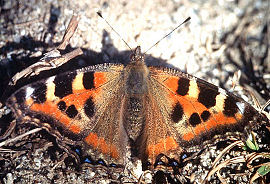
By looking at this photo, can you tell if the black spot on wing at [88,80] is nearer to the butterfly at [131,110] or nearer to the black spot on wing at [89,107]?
the butterfly at [131,110]

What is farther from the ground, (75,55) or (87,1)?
(87,1)

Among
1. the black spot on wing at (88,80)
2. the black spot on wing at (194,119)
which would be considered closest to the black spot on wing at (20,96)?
the black spot on wing at (88,80)

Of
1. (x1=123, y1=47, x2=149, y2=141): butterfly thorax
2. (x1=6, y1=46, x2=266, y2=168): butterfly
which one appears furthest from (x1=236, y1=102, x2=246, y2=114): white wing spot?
(x1=123, y1=47, x2=149, y2=141): butterfly thorax

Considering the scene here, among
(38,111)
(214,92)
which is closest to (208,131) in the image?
(214,92)

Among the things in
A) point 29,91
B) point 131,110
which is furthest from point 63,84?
point 131,110

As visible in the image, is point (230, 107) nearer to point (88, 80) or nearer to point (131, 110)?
point (131, 110)

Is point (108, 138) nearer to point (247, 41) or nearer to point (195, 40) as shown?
point (195, 40)

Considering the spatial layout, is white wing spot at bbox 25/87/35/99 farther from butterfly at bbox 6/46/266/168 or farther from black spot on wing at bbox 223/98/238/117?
black spot on wing at bbox 223/98/238/117
